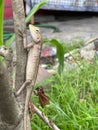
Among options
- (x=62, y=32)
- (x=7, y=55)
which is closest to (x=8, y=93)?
(x=7, y=55)

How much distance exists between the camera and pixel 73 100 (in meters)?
2.45

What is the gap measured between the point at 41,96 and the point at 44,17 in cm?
396

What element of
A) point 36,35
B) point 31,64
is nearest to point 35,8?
point 36,35

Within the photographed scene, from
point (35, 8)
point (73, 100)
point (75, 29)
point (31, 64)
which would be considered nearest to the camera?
point (31, 64)

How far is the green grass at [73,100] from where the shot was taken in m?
2.22

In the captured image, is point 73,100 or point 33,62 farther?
Answer: point 73,100

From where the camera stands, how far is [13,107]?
1.45 m

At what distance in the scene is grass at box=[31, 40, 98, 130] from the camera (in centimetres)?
222


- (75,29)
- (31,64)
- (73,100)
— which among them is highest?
(31,64)

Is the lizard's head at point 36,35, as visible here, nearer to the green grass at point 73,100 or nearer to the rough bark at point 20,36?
the rough bark at point 20,36

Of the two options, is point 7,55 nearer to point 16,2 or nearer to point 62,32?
point 16,2

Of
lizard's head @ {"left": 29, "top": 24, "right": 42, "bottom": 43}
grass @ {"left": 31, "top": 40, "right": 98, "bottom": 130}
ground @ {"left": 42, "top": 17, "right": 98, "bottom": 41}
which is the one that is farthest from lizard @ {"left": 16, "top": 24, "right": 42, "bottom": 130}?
ground @ {"left": 42, "top": 17, "right": 98, "bottom": 41}

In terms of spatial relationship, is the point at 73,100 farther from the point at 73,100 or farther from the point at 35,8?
the point at 35,8

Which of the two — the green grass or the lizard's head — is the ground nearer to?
the green grass
